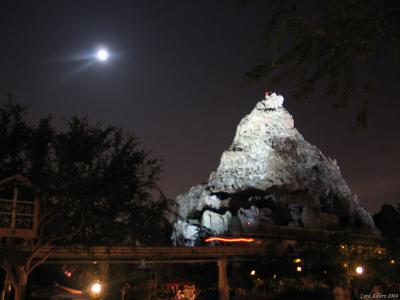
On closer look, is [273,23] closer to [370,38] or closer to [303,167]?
[370,38]

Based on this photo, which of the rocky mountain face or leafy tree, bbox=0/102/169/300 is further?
the rocky mountain face

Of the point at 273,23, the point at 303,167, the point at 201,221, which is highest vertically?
the point at 303,167

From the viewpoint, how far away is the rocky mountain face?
289ft

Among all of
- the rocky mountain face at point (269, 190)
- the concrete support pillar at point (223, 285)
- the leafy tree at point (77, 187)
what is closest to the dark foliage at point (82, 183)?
the leafy tree at point (77, 187)

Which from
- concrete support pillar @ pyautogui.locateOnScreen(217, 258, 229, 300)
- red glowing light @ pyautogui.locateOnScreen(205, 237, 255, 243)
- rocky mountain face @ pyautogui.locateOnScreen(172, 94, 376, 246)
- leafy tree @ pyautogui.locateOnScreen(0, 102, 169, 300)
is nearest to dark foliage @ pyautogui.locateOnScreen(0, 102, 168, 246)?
leafy tree @ pyautogui.locateOnScreen(0, 102, 169, 300)

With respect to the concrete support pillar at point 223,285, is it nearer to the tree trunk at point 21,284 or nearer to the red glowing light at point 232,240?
the red glowing light at point 232,240

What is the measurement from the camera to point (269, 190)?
324 feet

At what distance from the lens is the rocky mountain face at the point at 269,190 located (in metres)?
88.1

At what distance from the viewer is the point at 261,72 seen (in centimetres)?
986

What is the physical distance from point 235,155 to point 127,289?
72.2 meters

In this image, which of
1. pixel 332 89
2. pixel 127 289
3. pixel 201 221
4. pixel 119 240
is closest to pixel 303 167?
pixel 201 221

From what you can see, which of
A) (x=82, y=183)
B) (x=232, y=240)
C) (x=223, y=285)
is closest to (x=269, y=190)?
(x=232, y=240)

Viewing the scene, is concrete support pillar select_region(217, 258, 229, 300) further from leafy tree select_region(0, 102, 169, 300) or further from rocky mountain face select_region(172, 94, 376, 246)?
rocky mountain face select_region(172, 94, 376, 246)

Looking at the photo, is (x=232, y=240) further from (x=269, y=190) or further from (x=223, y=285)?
(x=269, y=190)
